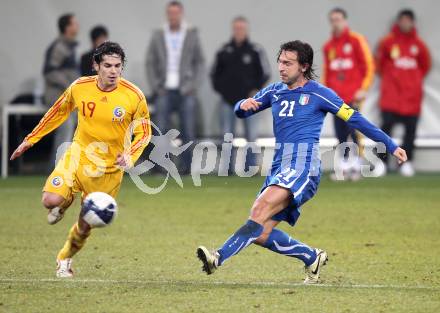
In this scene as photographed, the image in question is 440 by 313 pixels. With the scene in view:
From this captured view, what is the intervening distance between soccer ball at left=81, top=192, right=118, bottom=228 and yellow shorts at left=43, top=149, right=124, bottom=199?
44cm

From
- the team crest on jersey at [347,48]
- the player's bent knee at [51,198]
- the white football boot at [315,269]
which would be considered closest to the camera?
the white football boot at [315,269]

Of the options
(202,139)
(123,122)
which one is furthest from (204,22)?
(123,122)

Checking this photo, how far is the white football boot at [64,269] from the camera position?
912 centimetres

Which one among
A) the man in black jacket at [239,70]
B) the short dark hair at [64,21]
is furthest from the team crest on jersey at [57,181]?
the man in black jacket at [239,70]

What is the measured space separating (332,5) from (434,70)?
1968 millimetres

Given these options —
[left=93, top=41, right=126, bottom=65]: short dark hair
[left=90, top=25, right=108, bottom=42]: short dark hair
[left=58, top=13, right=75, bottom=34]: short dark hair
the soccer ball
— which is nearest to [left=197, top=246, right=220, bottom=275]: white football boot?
the soccer ball

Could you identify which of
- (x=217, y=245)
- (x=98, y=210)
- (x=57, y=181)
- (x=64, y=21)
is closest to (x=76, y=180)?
(x=57, y=181)

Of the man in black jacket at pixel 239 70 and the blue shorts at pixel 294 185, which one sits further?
the man in black jacket at pixel 239 70

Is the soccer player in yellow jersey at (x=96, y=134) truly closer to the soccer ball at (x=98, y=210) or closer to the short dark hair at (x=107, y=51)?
the short dark hair at (x=107, y=51)

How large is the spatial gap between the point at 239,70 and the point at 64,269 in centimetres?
887

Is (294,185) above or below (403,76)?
below

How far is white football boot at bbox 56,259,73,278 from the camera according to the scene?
912cm

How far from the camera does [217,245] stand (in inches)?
443

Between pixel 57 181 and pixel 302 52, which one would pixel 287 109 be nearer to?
pixel 302 52
